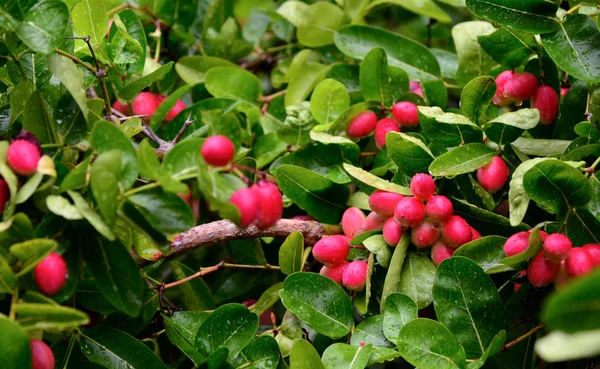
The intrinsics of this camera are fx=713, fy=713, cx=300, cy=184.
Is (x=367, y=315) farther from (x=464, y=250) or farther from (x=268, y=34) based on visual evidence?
(x=268, y=34)

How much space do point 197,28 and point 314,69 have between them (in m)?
0.32

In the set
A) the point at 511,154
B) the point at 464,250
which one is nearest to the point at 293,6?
the point at 511,154

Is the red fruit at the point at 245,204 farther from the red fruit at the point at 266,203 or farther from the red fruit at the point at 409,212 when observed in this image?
the red fruit at the point at 409,212

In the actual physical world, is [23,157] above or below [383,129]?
above

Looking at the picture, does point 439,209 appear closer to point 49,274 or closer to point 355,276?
point 355,276

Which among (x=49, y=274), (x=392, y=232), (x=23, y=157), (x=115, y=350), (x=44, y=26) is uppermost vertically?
(x=44, y=26)

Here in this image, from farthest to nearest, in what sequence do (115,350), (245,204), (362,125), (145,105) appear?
1. (145,105)
2. (362,125)
3. (115,350)
4. (245,204)

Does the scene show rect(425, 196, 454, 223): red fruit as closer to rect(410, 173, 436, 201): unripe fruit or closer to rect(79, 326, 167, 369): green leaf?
rect(410, 173, 436, 201): unripe fruit

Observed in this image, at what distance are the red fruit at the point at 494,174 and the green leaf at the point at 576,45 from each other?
16 centimetres

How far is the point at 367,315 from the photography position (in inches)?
41.4

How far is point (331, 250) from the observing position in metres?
1.05

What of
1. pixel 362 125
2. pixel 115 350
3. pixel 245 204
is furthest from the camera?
pixel 362 125

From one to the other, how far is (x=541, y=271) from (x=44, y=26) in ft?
2.24

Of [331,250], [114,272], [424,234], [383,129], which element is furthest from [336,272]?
[114,272]
